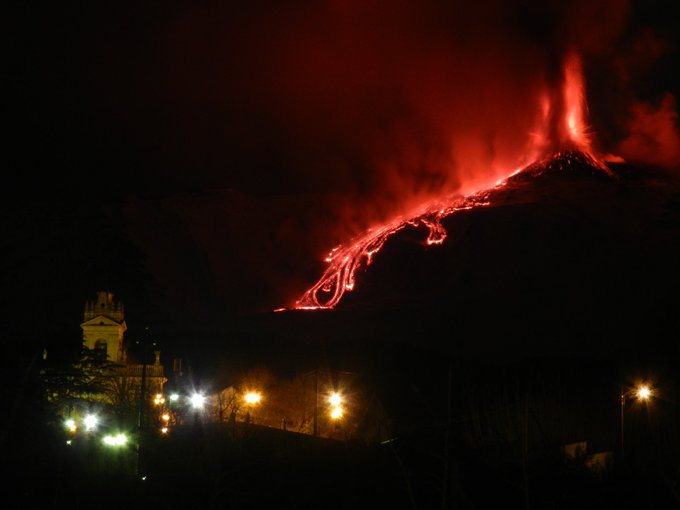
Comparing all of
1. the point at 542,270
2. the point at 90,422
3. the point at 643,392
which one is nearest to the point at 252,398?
the point at 90,422

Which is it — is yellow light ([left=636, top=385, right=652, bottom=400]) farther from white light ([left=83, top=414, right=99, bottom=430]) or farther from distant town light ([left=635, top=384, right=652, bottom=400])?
white light ([left=83, top=414, right=99, bottom=430])

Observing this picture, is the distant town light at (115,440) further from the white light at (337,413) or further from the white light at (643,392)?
the white light at (643,392)

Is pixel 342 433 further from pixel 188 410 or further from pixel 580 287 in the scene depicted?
pixel 580 287

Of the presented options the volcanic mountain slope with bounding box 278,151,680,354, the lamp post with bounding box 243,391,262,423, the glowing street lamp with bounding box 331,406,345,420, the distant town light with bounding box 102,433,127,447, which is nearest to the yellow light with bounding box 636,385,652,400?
the glowing street lamp with bounding box 331,406,345,420

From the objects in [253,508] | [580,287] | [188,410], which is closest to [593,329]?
[580,287]

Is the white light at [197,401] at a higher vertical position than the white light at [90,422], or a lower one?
higher

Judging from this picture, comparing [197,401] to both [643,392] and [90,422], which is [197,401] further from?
[643,392]

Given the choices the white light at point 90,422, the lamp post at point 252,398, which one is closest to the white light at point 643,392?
the white light at point 90,422
